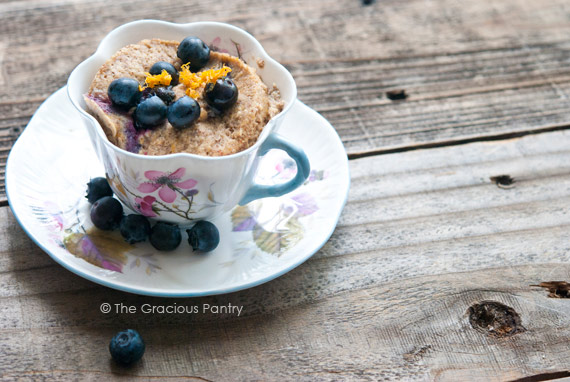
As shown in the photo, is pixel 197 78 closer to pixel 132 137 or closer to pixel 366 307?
pixel 132 137

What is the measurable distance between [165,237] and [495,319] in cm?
73

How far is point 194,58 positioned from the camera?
4.56 feet

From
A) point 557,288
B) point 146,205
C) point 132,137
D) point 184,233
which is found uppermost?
point 132,137

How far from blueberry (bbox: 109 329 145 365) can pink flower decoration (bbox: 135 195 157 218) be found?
26 cm

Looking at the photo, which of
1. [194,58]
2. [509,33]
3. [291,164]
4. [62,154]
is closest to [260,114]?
[194,58]

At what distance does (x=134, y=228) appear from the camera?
1326mm

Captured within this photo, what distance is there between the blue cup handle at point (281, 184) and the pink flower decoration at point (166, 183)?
0.58 ft

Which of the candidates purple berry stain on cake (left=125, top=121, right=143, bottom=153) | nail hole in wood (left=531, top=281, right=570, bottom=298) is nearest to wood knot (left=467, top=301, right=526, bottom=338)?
nail hole in wood (left=531, top=281, right=570, bottom=298)

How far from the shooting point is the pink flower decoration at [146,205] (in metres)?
1.30

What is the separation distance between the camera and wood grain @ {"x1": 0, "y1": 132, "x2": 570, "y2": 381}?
123 centimetres

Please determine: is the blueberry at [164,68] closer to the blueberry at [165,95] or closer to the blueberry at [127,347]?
the blueberry at [165,95]

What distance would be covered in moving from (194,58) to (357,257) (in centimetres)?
58

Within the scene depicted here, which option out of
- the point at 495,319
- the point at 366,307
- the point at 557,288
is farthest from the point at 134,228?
the point at 557,288

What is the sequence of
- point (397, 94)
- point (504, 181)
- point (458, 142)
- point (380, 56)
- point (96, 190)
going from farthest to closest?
point (380, 56)
point (397, 94)
point (458, 142)
point (504, 181)
point (96, 190)
